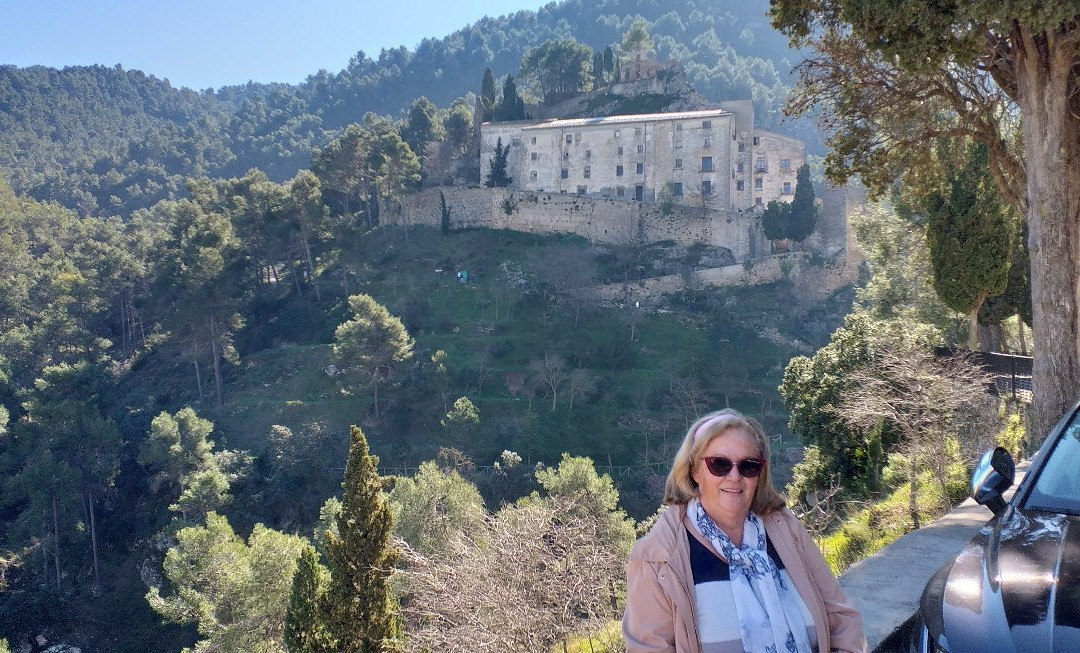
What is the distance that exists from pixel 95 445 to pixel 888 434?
28.8 metres

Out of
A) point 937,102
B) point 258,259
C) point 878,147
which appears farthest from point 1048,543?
point 258,259

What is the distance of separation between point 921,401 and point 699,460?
18.0 ft

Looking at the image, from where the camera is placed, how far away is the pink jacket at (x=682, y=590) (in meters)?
2.11

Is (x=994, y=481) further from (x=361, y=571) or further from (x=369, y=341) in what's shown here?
(x=369, y=341)

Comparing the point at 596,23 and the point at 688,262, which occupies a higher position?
the point at 596,23

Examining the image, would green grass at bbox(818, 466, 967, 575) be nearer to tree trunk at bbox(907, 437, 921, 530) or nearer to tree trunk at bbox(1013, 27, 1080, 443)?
tree trunk at bbox(907, 437, 921, 530)

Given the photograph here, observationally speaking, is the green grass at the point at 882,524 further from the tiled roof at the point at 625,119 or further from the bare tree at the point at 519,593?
the tiled roof at the point at 625,119

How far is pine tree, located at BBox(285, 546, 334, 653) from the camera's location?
1238cm

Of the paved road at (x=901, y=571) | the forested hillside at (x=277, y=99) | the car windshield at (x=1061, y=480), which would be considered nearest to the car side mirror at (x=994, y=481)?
the car windshield at (x=1061, y=480)

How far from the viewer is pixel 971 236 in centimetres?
1098

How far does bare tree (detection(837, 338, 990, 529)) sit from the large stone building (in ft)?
111

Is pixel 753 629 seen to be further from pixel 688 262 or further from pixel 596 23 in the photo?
pixel 596 23

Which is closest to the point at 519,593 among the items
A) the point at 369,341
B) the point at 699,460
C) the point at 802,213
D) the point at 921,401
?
the point at 699,460

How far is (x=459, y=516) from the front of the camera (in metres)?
16.3
